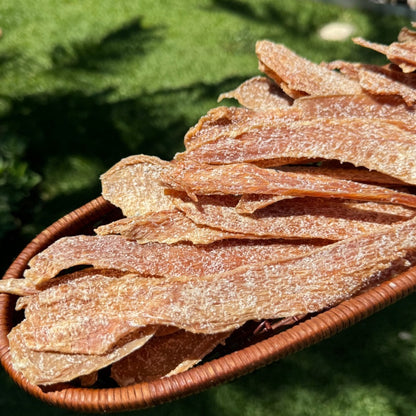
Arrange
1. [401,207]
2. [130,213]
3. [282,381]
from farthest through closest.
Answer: [282,381] → [130,213] → [401,207]

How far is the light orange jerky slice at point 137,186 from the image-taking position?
5.43ft

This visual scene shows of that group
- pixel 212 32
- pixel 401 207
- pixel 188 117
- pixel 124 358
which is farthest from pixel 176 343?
pixel 212 32

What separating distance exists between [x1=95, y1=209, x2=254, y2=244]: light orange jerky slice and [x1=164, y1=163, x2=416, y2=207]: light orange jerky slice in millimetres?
100

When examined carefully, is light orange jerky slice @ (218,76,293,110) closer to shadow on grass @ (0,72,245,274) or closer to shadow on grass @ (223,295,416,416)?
shadow on grass @ (223,295,416,416)

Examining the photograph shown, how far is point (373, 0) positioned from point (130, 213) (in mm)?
3782

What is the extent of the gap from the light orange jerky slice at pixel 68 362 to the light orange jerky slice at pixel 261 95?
1.01 meters

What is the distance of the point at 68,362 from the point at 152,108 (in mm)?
2546

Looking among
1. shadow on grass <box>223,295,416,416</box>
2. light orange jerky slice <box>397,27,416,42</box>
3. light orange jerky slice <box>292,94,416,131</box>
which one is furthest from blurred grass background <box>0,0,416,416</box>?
light orange jerky slice <box>397,27,416,42</box>

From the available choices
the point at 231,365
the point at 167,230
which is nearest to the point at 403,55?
the point at 167,230

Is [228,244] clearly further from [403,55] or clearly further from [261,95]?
[403,55]

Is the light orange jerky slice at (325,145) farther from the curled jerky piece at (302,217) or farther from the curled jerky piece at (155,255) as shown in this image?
the curled jerky piece at (155,255)

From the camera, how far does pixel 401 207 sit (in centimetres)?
148

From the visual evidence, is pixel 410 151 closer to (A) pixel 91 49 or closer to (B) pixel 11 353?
(B) pixel 11 353

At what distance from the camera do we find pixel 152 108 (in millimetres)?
3623
